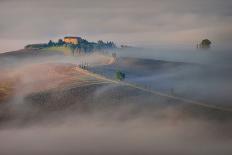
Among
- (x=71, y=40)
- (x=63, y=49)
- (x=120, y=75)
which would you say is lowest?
(x=120, y=75)

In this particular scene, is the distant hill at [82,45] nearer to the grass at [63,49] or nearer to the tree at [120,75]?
the grass at [63,49]

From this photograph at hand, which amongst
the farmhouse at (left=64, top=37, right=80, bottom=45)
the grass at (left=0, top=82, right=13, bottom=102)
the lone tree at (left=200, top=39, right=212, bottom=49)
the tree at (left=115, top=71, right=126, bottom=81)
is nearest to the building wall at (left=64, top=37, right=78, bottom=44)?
the farmhouse at (left=64, top=37, right=80, bottom=45)

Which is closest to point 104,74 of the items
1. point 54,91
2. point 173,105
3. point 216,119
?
point 54,91

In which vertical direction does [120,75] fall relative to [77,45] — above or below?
below

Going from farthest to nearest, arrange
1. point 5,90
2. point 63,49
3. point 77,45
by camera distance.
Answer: point 63,49
point 77,45
point 5,90

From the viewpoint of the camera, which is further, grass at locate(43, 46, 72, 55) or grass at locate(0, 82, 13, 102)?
grass at locate(43, 46, 72, 55)

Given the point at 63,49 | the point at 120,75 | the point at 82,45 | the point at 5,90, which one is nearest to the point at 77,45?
the point at 82,45

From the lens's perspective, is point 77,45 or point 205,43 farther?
point 77,45

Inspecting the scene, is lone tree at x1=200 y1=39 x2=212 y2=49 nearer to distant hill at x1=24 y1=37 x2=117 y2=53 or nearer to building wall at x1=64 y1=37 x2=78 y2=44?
distant hill at x1=24 y1=37 x2=117 y2=53

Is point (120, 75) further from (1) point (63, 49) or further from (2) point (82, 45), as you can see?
(1) point (63, 49)

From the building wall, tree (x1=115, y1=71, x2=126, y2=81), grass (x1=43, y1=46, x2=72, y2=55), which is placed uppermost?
the building wall

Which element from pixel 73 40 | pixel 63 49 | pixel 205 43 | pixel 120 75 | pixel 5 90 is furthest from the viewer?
pixel 63 49

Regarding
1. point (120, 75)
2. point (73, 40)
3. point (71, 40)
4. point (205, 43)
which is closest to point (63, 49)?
point (71, 40)
